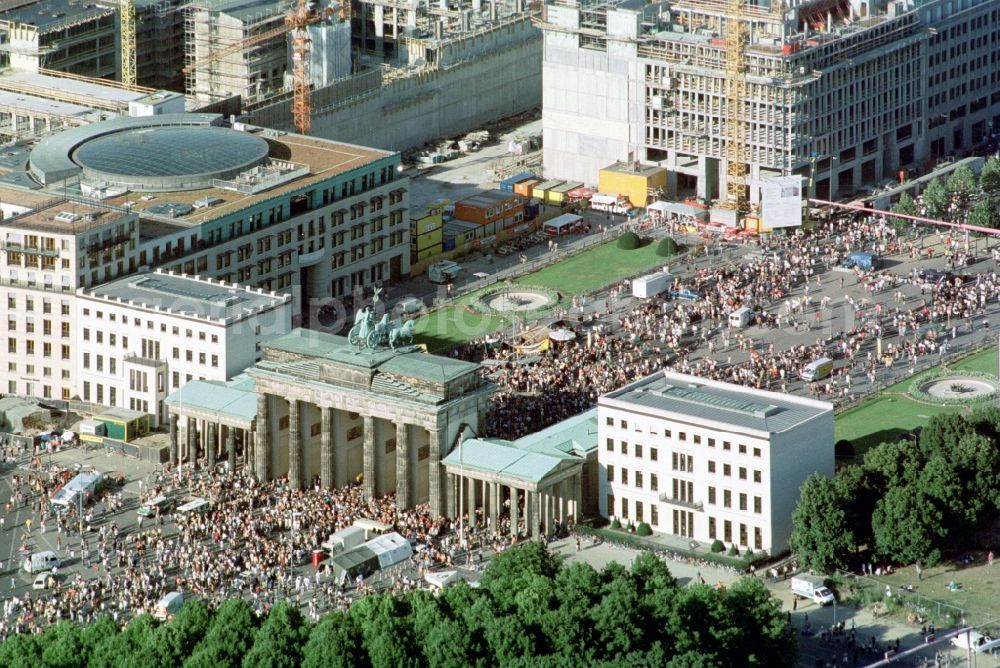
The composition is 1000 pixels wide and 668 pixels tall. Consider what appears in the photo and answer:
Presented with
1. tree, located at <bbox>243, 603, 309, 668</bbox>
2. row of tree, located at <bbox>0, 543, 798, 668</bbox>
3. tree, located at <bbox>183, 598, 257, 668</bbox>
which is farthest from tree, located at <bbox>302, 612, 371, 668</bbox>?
tree, located at <bbox>183, 598, 257, 668</bbox>

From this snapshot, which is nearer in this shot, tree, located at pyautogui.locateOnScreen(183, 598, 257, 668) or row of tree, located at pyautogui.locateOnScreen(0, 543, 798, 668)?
row of tree, located at pyautogui.locateOnScreen(0, 543, 798, 668)

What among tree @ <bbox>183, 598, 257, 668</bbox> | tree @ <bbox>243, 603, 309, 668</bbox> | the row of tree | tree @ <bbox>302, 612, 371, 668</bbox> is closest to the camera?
tree @ <bbox>302, 612, 371, 668</bbox>

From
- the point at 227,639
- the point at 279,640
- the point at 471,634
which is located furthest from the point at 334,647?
the point at 471,634

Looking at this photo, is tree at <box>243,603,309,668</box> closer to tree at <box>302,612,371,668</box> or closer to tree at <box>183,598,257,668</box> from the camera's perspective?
tree at <box>302,612,371,668</box>

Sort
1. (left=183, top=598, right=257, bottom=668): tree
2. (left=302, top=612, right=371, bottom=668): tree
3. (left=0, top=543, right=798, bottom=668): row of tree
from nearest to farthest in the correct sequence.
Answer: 1. (left=302, top=612, right=371, bottom=668): tree
2. (left=0, top=543, right=798, bottom=668): row of tree
3. (left=183, top=598, right=257, bottom=668): tree

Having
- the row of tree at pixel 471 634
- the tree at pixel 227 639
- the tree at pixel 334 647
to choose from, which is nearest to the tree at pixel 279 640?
the row of tree at pixel 471 634

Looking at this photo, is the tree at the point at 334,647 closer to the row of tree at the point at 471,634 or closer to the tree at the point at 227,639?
the row of tree at the point at 471,634
